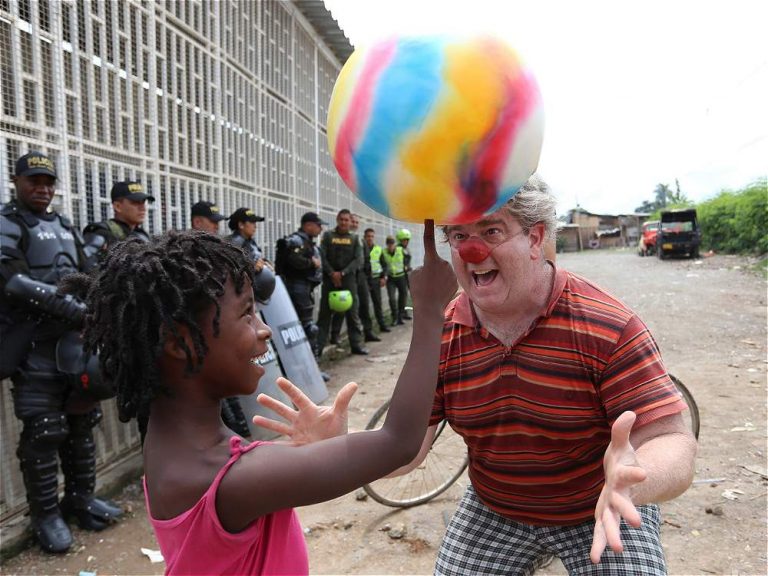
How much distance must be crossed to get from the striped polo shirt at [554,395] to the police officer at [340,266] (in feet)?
21.5

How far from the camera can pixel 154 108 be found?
5082 millimetres

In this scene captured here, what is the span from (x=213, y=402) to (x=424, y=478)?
123 inches

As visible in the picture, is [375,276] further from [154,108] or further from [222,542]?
[222,542]

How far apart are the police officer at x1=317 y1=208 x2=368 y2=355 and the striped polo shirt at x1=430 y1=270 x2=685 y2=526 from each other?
656 cm

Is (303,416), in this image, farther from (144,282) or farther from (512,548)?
(512,548)

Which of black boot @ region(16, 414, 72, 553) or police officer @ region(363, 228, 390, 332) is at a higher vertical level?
police officer @ region(363, 228, 390, 332)

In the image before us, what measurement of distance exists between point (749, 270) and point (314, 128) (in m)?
16.2

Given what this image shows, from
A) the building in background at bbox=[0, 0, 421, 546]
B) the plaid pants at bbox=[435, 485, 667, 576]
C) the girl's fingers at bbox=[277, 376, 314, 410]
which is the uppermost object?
the building in background at bbox=[0, 0, 421, 546]

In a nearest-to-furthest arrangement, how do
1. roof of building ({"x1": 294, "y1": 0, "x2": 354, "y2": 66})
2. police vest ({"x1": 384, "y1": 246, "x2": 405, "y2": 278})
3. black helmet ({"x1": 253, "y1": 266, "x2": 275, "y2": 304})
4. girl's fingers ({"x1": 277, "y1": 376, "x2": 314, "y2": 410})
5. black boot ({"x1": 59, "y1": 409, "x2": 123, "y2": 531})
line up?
girl's fingers ({"x1": 277, "y1": 376, "x2": 314, "y2": 410}) → black boot ({"x1": 59, "y1": 409, "x2": 123, "y2": 531}) → black helmet ({"x1": 253, "y1": 266, "x2": 275, "y2": 304}) → roof of building ({"x1": 294, "y1": 0, "x2": 354, "y2": 66}) → police vest ({"x1": 384, "y1": 246, "x2": 405, "y2": 278})

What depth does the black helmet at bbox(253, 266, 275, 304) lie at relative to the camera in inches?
203

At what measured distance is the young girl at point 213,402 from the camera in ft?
4.09

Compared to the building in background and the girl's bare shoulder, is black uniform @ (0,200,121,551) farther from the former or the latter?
the girl's bare shoulder

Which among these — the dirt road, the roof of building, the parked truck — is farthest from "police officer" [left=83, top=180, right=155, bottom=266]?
the parked truck

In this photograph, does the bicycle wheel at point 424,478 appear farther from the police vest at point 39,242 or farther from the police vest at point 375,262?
the police vest at point 375,262
